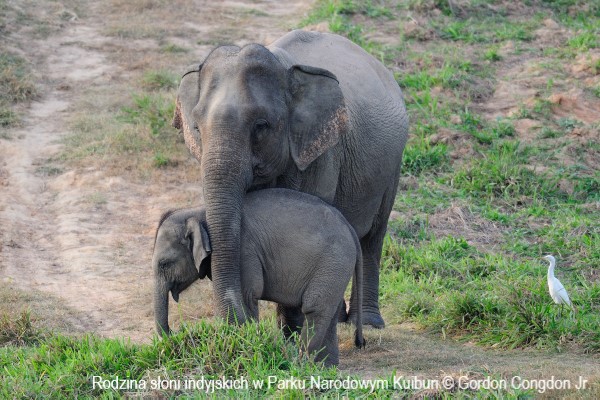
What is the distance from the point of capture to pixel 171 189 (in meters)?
10.9

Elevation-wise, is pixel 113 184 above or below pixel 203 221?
below

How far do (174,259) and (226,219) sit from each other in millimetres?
473

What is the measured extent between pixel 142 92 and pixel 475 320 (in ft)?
19.2

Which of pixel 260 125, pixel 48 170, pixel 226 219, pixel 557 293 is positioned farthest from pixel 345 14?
pixel 226 219

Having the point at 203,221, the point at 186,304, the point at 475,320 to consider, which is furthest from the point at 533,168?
the point at 203,221

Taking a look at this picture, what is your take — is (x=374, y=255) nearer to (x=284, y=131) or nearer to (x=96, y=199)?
(x=284, y=131)

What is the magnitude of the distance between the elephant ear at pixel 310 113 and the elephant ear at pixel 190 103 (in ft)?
1.79

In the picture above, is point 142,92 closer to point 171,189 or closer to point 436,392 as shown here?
point 171,189

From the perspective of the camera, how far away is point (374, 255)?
8.67 metres

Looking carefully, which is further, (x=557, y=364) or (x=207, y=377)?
(x=557, y=364)

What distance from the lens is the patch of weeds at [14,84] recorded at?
41.0 ft

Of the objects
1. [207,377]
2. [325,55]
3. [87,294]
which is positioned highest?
[325,55]

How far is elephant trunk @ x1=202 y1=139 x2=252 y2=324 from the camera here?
249 inches

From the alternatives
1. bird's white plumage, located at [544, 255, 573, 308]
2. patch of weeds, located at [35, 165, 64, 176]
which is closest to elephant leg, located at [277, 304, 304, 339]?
bird's white plumage, located at [544, 255, 573, 308]
